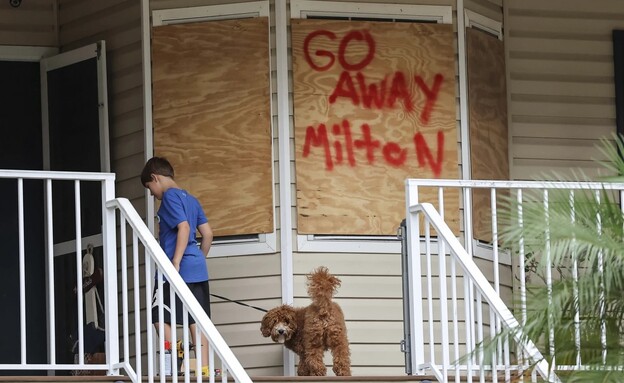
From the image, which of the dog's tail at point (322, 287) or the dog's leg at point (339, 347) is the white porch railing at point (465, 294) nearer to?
the dog's leg at point (339, 347)

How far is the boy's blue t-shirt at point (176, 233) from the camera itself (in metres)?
9.44

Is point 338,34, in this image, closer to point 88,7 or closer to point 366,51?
point 366,51

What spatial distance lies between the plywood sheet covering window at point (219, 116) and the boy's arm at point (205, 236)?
84cm

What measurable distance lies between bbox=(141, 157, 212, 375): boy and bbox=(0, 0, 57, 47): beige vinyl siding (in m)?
2.48

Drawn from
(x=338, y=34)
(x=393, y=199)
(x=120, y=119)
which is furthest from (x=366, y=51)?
(x=120, y=119)

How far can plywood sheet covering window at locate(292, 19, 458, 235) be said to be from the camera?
10609 mm

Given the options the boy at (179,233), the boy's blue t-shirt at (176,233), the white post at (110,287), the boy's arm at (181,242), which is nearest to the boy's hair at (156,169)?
the boy at (179,233)

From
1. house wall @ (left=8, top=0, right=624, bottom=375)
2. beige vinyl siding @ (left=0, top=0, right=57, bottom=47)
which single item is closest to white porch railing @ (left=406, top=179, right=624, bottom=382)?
house wall @ (left=8, top=0, right=624, bottom=375)

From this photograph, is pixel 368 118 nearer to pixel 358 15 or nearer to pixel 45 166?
pixel 358 15

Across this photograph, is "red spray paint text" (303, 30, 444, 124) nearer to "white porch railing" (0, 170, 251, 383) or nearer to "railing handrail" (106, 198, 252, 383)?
"white porch railing" (0, 170, 251, 383)

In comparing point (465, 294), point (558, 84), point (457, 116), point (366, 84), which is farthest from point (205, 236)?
point (558, 84)

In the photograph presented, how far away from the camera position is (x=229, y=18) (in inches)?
424

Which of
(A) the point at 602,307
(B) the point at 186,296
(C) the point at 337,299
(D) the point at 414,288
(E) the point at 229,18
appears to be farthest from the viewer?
(E) the point at 229,18

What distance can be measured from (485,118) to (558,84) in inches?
34.8
